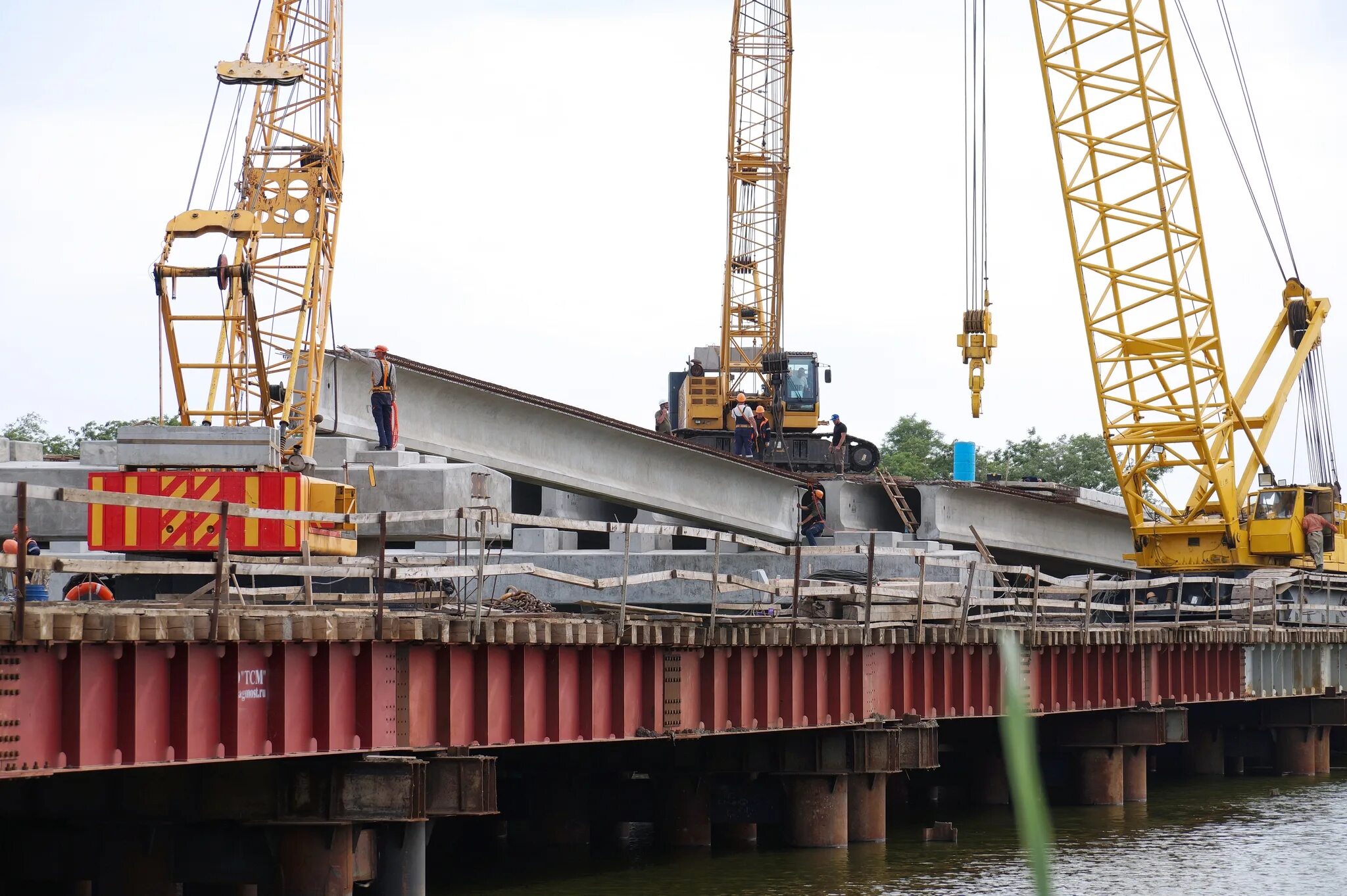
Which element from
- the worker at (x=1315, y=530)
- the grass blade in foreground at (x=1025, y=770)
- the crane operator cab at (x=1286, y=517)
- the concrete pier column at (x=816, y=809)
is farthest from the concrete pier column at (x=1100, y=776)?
the grass blade in foreground at (x=1025, y=770)

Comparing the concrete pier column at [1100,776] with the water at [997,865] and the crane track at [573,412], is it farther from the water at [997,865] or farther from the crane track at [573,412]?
the crane track at [573,412]

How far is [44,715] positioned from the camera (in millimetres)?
12406

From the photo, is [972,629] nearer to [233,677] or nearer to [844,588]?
[844,588]

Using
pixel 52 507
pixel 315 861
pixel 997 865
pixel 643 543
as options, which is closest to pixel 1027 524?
pixel 643 543

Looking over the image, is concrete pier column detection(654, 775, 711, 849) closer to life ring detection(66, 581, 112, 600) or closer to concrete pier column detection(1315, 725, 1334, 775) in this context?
life ring detection(66, 581, 112, 600)

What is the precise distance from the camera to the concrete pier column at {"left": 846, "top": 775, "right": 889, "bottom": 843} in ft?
83.9

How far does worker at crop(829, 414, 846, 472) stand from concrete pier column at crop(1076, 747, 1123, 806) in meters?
18.6

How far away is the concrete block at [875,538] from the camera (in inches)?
1630

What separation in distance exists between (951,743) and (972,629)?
811 cm

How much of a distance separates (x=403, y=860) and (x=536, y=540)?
873 inches

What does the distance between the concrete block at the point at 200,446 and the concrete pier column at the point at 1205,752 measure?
75.9 ft

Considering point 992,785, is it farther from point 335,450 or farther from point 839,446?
point 839,446

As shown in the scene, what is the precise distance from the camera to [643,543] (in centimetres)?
3869

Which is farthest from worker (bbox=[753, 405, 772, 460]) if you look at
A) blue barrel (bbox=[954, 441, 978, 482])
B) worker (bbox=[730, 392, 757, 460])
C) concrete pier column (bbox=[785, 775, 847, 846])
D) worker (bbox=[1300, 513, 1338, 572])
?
concrete pier column (bbox=[785, 775, 847, 846])
